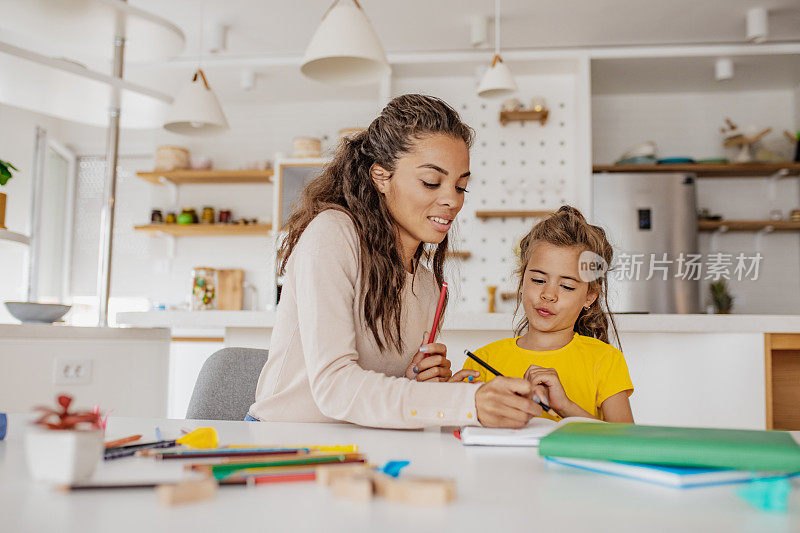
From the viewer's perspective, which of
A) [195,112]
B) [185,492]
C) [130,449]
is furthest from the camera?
[195,112]

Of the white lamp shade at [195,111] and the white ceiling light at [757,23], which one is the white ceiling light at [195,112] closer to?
the white lamp shade at [195,111]

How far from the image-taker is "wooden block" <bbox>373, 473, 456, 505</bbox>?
0.55 metres

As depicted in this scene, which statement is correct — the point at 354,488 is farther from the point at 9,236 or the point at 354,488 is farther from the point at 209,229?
the point at 209,229

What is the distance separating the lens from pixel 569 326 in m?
1.58

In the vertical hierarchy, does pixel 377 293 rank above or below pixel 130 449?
above

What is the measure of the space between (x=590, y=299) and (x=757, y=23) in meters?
3.43

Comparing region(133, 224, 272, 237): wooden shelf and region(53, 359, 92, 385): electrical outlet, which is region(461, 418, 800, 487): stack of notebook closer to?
region(53, 359, 92, 385): electrical outlet

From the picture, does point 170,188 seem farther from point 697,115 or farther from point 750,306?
point 750,306

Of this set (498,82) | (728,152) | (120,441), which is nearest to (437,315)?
(120,441)

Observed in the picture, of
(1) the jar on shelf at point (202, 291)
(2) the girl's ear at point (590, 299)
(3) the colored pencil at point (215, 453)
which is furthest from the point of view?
(1) the jar on shelf at point (202, 291)

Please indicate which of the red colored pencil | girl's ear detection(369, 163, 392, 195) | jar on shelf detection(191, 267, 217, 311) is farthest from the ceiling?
the red colored pencil

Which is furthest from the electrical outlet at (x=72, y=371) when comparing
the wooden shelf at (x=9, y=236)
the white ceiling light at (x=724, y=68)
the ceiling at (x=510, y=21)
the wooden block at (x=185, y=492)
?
the white ceiling light at (x=724, y=68)

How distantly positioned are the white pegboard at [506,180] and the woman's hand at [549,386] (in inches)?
143

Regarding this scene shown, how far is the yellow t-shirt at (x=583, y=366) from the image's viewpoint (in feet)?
4.81
